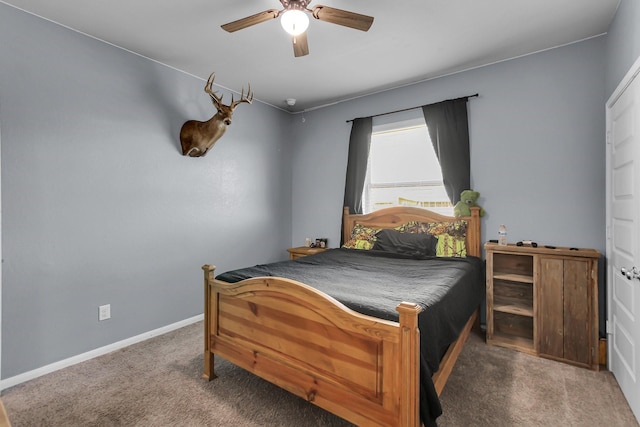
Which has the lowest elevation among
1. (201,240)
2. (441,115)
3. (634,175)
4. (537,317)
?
(537,317)

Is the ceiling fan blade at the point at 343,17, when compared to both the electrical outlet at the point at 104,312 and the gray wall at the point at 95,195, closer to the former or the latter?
the gray wall at the point at 95,195

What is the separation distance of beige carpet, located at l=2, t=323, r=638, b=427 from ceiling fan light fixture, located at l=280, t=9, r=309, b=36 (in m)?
2.28

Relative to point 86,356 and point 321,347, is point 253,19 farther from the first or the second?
point 86,356

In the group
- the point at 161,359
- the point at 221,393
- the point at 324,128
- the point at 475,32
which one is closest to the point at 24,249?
the point at 161,359

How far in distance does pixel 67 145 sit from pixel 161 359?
1839 mm

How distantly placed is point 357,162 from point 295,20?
2142 mm

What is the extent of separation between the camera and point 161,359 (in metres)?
2.45

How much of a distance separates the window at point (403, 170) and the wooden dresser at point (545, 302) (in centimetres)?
84

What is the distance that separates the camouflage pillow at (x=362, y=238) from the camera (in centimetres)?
331

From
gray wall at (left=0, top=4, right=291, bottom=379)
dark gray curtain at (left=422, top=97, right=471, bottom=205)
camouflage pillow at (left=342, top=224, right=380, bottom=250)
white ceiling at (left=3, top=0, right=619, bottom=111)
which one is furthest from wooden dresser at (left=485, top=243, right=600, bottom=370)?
gray wall at (left=0, top=4, right=291, bottom=379)

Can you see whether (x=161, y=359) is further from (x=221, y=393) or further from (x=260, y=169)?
(x=260, y=169)

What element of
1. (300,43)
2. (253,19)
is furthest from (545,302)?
(253,19)

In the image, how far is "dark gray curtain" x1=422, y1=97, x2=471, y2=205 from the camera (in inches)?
121

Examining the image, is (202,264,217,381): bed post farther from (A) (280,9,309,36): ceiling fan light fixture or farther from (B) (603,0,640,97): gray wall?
(B) (603,0,640,97): gray wall
